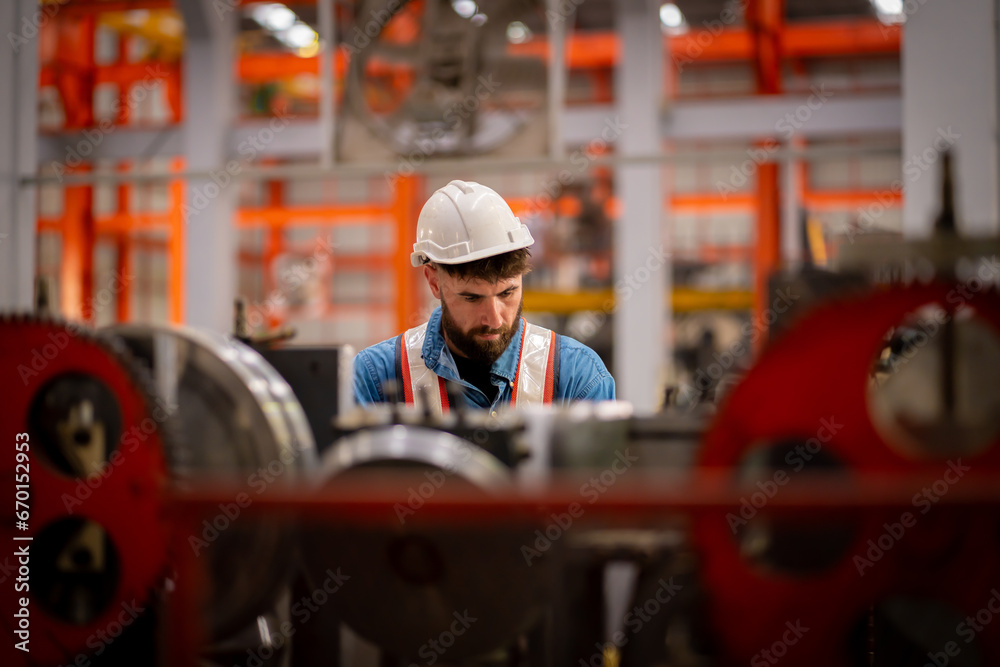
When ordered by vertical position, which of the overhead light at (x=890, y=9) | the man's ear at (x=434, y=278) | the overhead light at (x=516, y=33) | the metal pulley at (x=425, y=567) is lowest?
the metal pulley at (x=425, y=567)

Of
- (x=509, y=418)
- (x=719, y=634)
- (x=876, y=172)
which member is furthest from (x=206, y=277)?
(x=876, y=172)

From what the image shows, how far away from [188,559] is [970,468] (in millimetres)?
991

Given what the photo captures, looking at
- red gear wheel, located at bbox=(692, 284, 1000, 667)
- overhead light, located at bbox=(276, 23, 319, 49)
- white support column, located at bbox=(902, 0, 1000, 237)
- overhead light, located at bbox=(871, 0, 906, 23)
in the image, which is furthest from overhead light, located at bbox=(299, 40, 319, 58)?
red gear wheel, located at bbox=(692, 284, 1000, 667)

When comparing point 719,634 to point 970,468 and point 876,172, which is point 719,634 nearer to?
point 970,468

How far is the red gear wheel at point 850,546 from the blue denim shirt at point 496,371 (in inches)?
49.1

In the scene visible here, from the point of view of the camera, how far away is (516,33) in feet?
15.7

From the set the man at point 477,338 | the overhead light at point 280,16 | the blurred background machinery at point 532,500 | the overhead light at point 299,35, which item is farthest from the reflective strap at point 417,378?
the overhead light at point 299,35

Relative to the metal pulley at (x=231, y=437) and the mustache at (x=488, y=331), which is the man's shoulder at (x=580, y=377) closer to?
the mustache at (x=488, y=331)

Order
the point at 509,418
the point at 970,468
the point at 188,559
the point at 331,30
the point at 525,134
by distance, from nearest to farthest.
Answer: the point at 970,468
the point at 188,559
the point at 509,418
the point at 525,134
the point at 331,30

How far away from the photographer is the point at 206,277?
5223 mm

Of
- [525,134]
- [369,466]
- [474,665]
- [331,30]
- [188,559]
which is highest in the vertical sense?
[331,30]

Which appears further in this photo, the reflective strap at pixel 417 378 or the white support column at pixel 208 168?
the white support column at pixel 208 168

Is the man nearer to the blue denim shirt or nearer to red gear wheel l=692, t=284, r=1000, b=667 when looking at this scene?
the blue denim shirt

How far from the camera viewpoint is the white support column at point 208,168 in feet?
17.0
